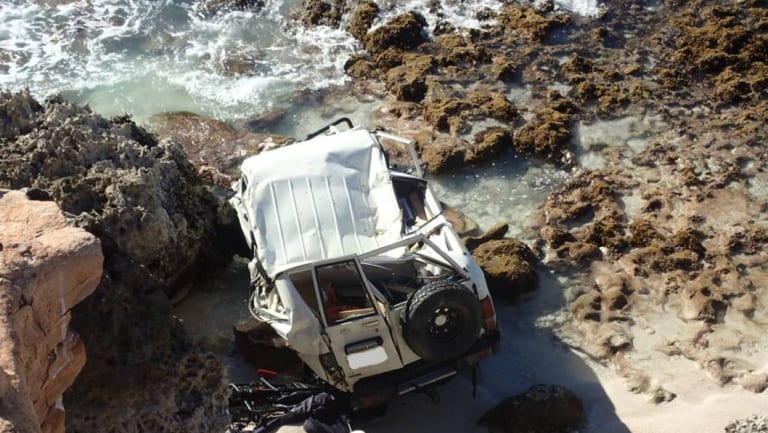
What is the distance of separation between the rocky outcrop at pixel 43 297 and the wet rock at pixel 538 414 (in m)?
4.34

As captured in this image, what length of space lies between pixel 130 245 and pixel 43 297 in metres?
4.37

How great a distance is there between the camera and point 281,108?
562 inches

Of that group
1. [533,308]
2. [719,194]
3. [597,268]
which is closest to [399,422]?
[533,308]

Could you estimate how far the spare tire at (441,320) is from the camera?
7.57 m

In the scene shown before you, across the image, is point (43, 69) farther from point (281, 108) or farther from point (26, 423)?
point (26, 423)

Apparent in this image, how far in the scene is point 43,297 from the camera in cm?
480

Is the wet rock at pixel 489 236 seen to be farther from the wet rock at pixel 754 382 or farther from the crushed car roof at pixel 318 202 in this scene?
the wet rock at pixel 754 382

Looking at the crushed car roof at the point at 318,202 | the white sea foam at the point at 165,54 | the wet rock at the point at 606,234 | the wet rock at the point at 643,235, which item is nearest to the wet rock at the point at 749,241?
the wet rock at the point at 643,235

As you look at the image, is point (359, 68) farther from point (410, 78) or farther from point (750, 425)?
point (750, 425)

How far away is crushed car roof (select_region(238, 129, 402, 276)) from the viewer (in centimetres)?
848

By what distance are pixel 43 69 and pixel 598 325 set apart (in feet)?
38.5

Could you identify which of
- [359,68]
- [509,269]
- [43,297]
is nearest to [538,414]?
[509,269]

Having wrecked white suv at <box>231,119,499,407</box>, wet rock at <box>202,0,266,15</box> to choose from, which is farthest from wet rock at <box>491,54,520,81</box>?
wet rock at <box>202,0,266,15</box>

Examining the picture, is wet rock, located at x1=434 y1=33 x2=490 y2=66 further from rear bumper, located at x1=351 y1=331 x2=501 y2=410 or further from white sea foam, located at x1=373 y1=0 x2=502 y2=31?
rear bumper, located at x1=351 y1=331 x2=501 y2=410
